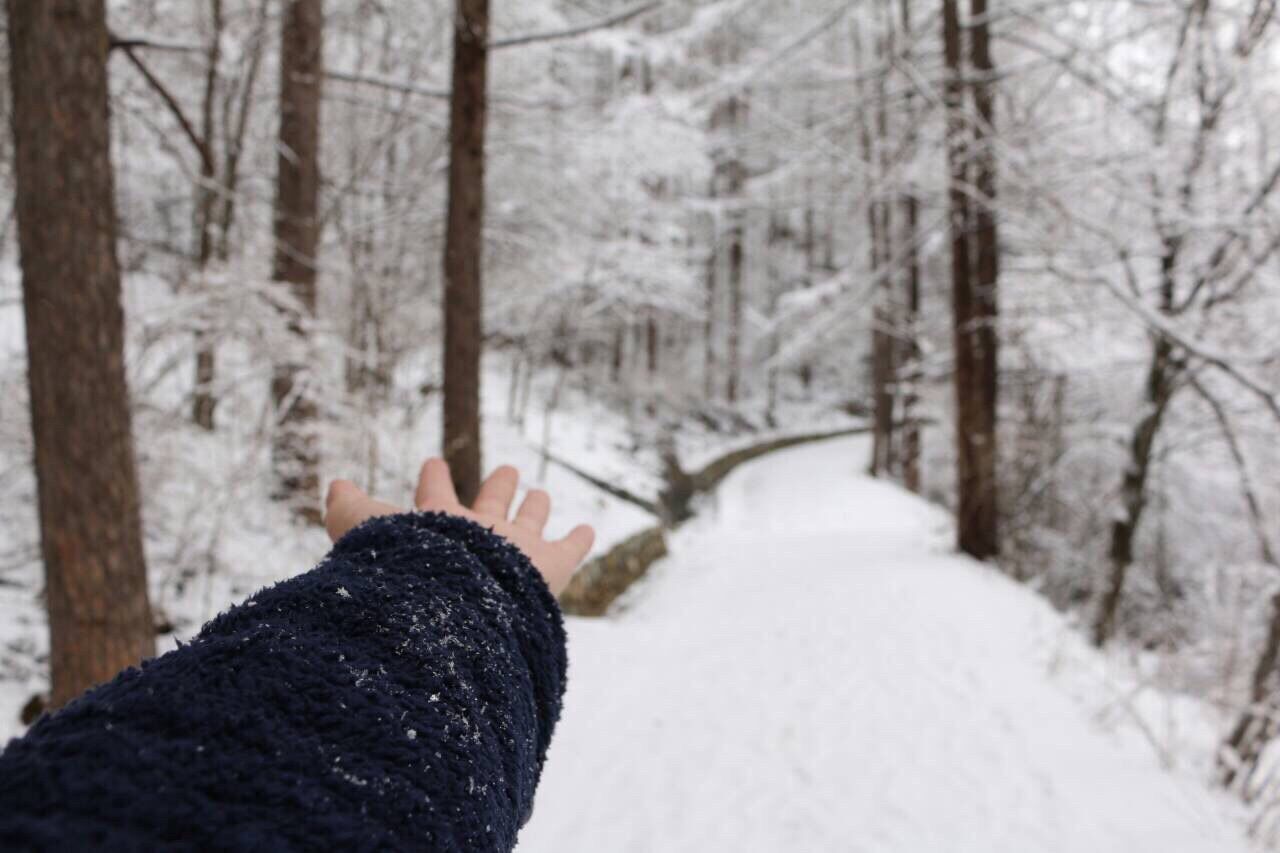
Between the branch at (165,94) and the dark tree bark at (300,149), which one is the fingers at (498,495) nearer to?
the branch at (165,94)

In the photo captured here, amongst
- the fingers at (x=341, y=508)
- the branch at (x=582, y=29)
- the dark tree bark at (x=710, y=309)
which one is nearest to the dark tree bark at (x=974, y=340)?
the branch at (x=582, y=29)

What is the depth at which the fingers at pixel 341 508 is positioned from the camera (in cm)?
116

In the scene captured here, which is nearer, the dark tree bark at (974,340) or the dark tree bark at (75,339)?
the dark tree bark at (75,339)

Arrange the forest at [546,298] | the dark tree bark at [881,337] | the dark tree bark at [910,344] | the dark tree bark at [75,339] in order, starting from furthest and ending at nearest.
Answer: the dark tree bark at [881,337] → the dark tree bark at [910,344] → the forest at [546,298] → the dark tree bark at [75,339]

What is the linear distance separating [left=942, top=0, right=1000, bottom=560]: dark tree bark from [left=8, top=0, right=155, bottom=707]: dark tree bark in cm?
713

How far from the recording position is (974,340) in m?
7.46

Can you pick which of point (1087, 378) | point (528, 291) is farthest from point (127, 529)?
point (1087, 378)

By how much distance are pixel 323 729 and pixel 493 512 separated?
0.65 metres

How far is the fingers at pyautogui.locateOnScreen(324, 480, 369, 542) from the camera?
1.16m

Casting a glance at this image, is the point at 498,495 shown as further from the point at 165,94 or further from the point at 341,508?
the point at 165,94

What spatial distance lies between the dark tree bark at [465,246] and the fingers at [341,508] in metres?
3.60

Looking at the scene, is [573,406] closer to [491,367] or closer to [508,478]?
[491,367]

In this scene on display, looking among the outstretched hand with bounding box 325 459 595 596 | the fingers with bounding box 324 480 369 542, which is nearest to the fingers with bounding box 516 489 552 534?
the outstretched hand with bounding box 325 459 595 596

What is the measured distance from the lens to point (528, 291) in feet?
32.1
